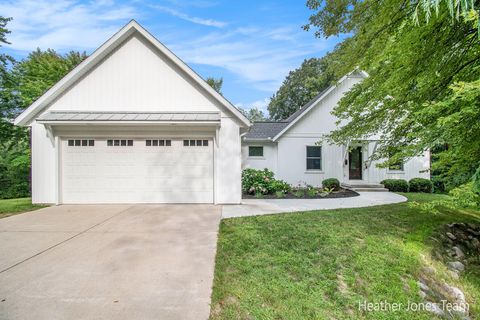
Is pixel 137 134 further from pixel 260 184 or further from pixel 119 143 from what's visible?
pixel 260 184

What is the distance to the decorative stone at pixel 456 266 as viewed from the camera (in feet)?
14.1

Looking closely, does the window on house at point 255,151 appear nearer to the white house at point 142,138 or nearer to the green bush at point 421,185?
the white house at point 142,138

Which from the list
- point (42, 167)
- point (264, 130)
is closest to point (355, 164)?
point (264, 130)

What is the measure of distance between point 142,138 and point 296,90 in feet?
97.3

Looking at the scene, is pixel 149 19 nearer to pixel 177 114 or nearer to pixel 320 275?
pixel 177 114

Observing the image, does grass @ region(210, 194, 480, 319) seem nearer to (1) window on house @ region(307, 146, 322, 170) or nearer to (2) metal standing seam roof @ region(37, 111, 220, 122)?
(2) metal standing seam roof @ region(37, 111, 220, 122)

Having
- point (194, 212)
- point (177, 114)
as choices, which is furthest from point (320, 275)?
→ point (177, 114)

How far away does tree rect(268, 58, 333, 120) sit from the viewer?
32.7 metres

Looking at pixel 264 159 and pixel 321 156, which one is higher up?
pixel 321 156

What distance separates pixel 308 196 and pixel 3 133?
15870mm

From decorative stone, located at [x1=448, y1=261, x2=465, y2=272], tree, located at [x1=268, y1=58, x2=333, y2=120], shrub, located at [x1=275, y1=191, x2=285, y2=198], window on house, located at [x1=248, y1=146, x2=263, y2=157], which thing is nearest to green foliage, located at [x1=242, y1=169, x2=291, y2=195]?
shrub, located at [x1=275, y1=191, x2=285, y2=198]

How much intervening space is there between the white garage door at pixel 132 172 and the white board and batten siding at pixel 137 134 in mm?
30

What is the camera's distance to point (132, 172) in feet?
27.4

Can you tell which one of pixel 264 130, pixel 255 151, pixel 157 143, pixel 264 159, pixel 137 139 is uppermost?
pixel 264 130
